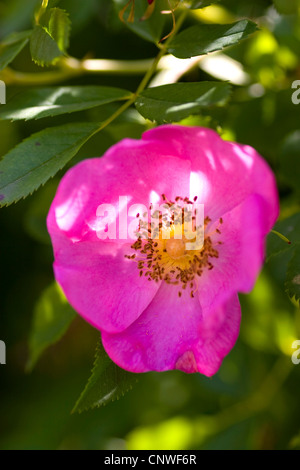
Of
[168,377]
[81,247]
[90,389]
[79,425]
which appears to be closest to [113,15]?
[81,247]

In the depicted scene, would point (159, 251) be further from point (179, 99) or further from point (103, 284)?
point (179, 99)

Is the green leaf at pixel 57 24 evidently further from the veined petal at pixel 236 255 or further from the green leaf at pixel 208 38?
the veined petal at pixel 236 255

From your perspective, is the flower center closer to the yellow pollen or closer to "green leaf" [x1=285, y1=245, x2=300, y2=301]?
the yellow pollen

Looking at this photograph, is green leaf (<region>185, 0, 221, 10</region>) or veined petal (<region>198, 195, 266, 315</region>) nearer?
veined petal (<region>198, 195, 266, 315</region>)

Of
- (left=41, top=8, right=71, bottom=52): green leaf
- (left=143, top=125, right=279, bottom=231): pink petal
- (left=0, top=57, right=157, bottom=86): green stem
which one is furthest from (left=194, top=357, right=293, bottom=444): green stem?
(left=41, top=8, right=71, bottom=52): green leaf

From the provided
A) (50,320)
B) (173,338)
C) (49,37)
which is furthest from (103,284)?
(49,37)

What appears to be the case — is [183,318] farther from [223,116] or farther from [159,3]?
[159,3]
